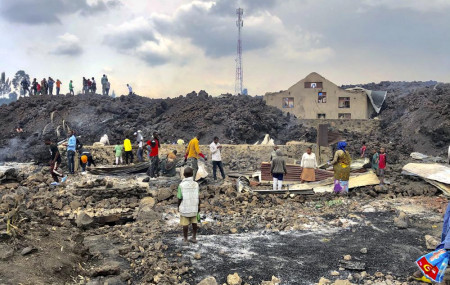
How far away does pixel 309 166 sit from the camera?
10.9 meters

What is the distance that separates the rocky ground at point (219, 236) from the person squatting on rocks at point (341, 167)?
0.94ft

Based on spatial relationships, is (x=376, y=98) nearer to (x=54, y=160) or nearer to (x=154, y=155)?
(x=154, y=155)

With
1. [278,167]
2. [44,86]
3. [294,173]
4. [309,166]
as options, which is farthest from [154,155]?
[44,86]

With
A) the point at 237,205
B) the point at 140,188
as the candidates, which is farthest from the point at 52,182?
the point at 237,205

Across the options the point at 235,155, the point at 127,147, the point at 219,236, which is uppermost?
the point at 127,147

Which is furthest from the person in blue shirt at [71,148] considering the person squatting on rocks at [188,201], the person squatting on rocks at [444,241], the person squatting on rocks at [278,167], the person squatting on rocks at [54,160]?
the person squatting on rocks at [444,241]

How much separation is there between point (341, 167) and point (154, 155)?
573 centimetres

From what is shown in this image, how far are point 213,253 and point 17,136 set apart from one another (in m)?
23.2

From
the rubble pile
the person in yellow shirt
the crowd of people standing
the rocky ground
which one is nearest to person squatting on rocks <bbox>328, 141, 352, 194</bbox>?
the rocky ground

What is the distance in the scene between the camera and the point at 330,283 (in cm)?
459

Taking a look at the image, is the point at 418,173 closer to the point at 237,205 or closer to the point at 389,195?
the point at 389,195

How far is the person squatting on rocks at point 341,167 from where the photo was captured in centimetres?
920

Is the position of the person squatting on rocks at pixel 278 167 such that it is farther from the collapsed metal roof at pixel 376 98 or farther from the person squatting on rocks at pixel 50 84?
the collapsed metal roof at pixel 376 98

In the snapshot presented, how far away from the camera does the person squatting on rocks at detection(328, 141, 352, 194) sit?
9.20m
